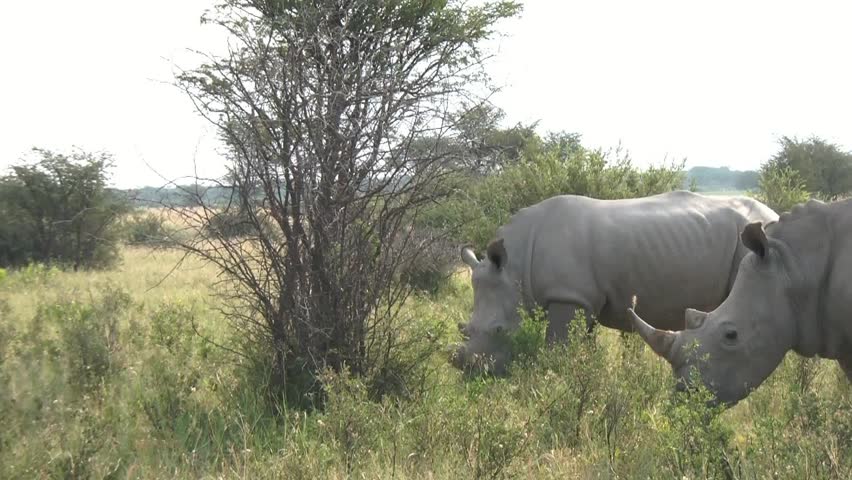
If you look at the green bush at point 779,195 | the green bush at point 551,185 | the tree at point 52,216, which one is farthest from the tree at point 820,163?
the tree at point 52,216

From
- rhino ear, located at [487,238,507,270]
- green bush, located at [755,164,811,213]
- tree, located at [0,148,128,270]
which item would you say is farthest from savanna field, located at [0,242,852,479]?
tree, located at [0,148,128,270]

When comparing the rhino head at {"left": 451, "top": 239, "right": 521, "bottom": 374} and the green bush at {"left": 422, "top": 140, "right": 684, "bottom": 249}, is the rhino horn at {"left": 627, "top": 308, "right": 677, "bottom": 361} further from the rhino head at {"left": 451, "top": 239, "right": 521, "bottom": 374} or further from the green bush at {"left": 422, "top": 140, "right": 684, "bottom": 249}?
the green bush at {"left": 422, "top": 140, "right": 684, "bottom": 249}

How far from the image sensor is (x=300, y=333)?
4629 millimetres

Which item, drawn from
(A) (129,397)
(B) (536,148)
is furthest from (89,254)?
(A) (129,397)

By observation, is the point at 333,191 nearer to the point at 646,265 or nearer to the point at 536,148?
the point at 646,265

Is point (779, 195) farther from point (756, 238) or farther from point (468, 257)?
point (756, 238)

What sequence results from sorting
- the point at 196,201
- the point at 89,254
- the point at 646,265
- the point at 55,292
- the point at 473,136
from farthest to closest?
1. the point at 89,254
2. the point at 55,292
3. the point at 646,265
4. the point at 473,136
5. the point at 196,201

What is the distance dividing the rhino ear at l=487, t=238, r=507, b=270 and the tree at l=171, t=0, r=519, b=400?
119cm

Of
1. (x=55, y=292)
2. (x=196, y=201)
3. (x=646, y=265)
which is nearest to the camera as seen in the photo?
(x=196, y=201)

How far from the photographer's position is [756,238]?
3.90 meters

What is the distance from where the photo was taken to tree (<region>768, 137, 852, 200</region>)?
32531 mm

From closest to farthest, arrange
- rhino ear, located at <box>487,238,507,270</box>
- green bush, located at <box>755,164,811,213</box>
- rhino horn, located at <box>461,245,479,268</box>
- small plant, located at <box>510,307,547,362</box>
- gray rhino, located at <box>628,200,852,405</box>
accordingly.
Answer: gray rhino, located at <box>628,200,852,405</box>
small plant, located at <box>510,307,547,362</box>
rhino ear, located at <box>487,238,507,270</box>
rhino horn, located at <box>461,245,479,268</box>
green bush, located at <box>755,164,811,213</box>

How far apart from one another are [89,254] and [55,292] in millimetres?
8519

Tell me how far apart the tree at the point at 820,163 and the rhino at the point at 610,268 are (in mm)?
29206
